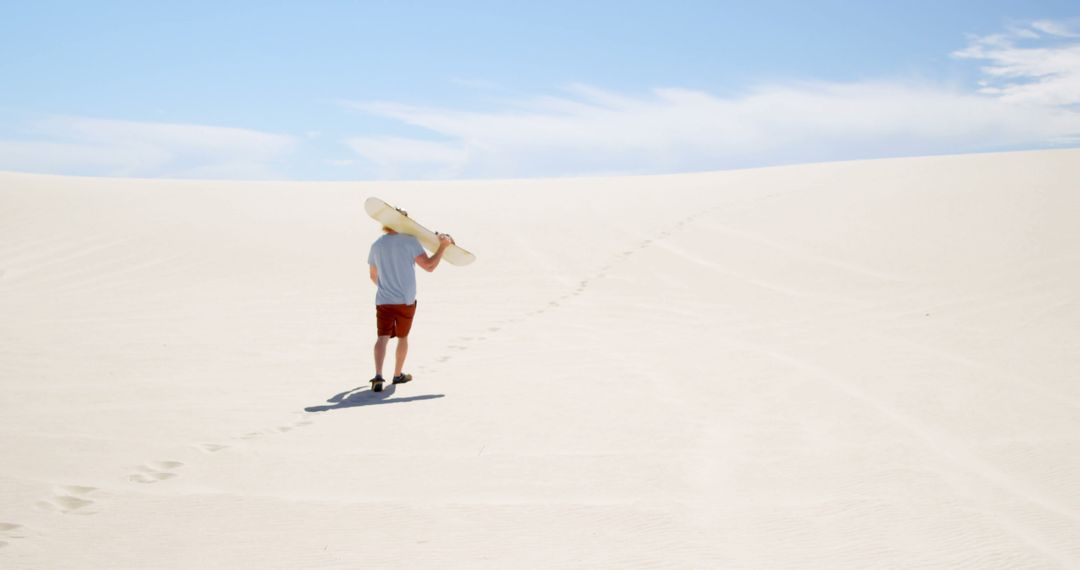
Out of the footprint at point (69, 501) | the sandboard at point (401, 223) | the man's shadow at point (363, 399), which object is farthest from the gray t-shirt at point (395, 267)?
the footprint at point (69, 501)

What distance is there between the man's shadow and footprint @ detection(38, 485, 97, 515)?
1.85 metres

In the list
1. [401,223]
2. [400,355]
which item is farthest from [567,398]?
[401,223]

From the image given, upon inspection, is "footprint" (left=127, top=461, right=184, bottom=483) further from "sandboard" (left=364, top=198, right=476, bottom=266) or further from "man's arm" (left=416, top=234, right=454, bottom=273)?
"man's arm" (left=416, top=234, right=454, bottom=273)

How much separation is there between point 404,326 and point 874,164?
19659 millimetres

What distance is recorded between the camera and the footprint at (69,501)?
12.5 feet

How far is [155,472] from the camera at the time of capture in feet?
14.3

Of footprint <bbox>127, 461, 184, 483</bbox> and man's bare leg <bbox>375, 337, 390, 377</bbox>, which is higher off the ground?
man's bare leg <bbox>375, 337, 390, 377</bbox>

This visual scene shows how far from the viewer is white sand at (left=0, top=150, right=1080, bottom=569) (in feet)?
11.6

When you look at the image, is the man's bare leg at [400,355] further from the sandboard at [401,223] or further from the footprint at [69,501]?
the footprint at [69,501]

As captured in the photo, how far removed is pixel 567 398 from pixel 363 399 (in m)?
1.40

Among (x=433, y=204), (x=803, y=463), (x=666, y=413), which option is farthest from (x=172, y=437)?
(x=433, y=204)

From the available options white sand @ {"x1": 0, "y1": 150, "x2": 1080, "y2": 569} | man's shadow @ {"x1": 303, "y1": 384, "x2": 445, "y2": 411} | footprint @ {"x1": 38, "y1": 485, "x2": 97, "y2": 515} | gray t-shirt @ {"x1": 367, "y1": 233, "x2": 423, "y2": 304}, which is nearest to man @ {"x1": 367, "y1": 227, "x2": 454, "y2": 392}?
gray t-shirt @ {"x1": 367, "y1": 233, "x2": 423, "y2": 304}

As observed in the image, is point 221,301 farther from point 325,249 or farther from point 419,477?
point 419,477

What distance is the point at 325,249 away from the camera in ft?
48.0
